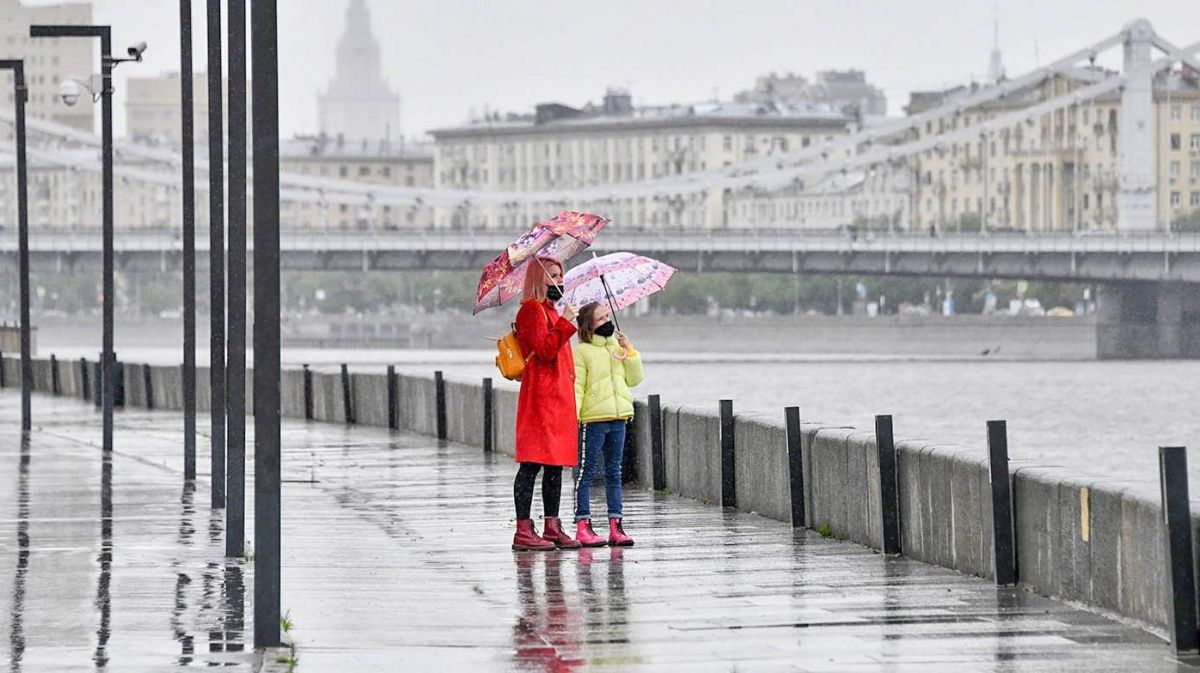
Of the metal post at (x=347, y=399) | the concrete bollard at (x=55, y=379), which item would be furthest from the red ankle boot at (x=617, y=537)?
the concrete bollard at (x=55, y=379)

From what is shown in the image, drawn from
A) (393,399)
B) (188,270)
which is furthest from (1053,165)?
(188,270)

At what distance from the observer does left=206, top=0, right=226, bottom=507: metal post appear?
17469 mm

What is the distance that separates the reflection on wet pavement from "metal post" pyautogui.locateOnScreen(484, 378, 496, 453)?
2983mm

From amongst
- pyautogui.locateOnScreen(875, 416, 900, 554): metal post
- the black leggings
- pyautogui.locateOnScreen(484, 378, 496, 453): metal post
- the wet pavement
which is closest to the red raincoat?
the black leggings

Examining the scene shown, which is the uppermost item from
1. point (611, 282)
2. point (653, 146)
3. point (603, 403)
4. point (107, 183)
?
point (653, 146)

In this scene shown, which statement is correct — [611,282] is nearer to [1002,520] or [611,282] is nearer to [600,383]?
[600,383]

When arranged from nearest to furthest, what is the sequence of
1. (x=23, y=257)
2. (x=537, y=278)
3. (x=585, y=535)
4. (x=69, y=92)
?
(x=537, y=278), (x=585, y=535), (x=69, y=92), (x=23, y=257)

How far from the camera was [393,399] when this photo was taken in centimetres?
3128

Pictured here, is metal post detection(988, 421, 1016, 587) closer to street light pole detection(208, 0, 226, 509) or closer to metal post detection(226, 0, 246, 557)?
metal post detection(226, 0, 246, 557)

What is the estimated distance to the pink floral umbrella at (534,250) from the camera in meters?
14.4

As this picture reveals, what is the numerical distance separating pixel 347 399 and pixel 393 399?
1.89 m

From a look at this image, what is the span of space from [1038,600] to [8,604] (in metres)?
4.81

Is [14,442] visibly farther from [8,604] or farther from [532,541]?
[8,604]

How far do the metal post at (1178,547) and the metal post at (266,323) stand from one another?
3.59m
